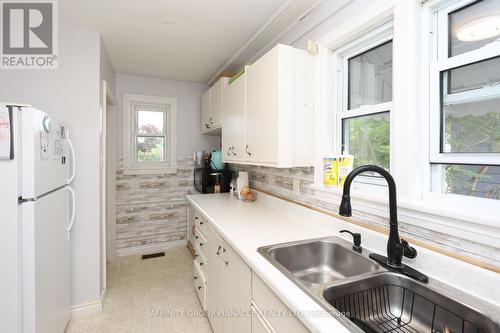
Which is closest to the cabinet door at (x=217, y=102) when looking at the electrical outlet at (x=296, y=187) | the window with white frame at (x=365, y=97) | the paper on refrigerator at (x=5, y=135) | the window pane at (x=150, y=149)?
the window pane at (x=150, y=149)

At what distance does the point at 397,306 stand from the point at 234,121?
5.71 ft

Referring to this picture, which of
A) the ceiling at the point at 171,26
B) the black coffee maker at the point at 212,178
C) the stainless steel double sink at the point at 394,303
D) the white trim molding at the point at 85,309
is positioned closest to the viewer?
the stainless steel double sink at the point at 394,303

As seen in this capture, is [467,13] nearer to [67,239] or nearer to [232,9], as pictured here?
[232,9]

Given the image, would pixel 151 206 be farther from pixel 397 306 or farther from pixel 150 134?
pixel 397 306

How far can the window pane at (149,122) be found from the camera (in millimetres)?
3295

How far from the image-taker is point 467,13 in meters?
1.03

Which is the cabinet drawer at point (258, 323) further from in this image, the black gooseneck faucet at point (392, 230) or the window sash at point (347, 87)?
the window sash at point (347, 87)

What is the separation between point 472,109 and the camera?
1015 mm

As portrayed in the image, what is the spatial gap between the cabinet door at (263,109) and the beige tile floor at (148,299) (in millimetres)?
1429

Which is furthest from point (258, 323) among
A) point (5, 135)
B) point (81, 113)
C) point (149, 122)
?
point (149, 122)

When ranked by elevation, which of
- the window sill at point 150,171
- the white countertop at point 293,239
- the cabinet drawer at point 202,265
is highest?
the window sill at point 150,171

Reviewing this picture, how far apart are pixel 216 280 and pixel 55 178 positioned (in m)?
1.25

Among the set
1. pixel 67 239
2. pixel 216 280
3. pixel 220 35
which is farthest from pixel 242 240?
pixel 220 35

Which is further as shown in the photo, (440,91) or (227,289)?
(227,289)
